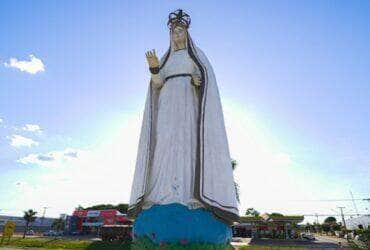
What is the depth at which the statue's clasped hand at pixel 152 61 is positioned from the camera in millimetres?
8938

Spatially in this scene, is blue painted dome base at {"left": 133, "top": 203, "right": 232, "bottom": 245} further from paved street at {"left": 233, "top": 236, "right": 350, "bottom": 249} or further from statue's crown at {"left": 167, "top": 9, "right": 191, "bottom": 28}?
paved street at {"left": 233, "top": 236, "right": 350, "bottom": 249}

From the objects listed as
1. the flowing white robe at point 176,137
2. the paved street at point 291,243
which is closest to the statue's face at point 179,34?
the flowing white robe at point 176,137

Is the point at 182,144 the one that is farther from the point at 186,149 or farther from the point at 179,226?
the point at 179,226

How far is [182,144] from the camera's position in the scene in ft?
27.0

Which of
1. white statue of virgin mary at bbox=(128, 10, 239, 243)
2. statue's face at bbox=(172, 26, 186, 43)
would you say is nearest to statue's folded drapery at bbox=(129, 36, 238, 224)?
white statue of virgin mary at bbox=(128, 10, 239, 243)

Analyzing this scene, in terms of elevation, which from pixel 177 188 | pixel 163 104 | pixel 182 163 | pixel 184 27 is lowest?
pixel 177 188

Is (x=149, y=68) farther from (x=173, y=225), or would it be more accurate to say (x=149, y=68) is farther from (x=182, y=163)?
(x=173, y=225)

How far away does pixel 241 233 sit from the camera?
51875mm

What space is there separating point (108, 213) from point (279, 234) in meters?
27.2

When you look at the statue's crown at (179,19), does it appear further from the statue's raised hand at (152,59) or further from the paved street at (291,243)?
the paved street at (291,243)

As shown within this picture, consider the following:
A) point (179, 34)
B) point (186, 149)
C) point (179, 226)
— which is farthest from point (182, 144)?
point (179, 34)

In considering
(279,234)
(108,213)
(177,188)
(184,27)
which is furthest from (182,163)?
(108,213)

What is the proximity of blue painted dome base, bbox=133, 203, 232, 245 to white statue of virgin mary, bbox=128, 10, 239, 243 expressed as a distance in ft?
0.08

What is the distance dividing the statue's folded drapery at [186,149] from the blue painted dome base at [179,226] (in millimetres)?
187
